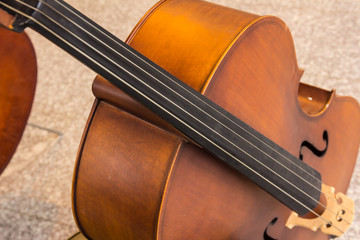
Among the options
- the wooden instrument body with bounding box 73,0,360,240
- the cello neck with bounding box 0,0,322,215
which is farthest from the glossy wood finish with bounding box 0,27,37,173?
the cello neck with bounding box 0,0,322,215

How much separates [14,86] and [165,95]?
1.95 ft

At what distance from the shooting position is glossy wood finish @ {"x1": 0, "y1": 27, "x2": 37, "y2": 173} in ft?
3.34

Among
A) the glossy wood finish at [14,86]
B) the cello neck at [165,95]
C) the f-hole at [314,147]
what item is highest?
the cello neck at [165,95]

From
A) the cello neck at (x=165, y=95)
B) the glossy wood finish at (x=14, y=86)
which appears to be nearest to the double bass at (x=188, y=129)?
the cello neck at (x=165, y=95)

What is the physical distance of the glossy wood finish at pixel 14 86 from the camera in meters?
1.02

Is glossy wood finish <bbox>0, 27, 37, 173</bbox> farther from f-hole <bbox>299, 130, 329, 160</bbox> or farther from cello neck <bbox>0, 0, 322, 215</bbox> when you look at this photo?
f-hole <bbox>299, 130, 329, 160</bbox>

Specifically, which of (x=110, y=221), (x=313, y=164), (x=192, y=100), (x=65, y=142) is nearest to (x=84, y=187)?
Answer: (x=110, y=221)

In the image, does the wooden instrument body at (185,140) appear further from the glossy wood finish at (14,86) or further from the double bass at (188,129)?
the glossy wood finish at (14,86)

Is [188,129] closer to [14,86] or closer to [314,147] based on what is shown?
[314,147]

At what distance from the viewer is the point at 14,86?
106 cm

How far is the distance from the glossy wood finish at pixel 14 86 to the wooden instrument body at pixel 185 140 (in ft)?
1.20

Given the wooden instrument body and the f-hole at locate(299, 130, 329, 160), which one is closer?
the wooden instrument body

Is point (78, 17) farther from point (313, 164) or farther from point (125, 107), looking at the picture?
point (313, 164)

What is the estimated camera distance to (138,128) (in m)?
0.75
